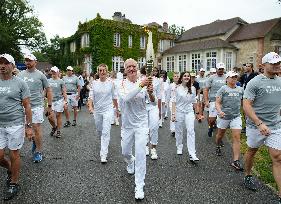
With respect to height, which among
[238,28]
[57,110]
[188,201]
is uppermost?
[238,28]

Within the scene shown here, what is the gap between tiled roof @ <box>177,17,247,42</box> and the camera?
51.9 metres

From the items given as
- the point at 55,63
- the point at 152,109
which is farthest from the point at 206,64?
the point at 152,109

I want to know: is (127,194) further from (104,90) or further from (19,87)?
(104,90)

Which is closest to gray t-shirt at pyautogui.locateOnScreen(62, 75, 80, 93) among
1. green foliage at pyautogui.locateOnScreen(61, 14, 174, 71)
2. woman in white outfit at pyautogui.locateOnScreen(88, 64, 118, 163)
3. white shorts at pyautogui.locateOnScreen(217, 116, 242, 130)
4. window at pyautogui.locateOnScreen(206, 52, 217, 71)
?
woman in white outfit at pyautogui.locateOnScreen(88, 64, 118, 163)

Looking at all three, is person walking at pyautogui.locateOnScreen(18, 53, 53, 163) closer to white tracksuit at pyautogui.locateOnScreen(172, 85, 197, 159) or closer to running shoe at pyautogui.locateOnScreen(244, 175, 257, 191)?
white tracksuit at pyautogui.locateOnScreen(172, 85, 197, 159)

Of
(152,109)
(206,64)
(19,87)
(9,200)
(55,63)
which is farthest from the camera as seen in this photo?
(55,63)

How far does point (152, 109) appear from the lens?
8.70 meters

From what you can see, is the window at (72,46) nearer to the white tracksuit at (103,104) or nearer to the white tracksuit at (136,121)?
the white tracksuit at (103,104)

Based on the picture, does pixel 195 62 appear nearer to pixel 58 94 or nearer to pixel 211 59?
pixel 211 59

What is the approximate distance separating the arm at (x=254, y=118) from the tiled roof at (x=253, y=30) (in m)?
42.4

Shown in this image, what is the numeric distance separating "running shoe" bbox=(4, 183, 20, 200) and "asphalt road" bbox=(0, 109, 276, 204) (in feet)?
0.32

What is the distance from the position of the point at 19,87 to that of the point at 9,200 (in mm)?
1830

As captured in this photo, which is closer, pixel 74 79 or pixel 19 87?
pixel 19 87

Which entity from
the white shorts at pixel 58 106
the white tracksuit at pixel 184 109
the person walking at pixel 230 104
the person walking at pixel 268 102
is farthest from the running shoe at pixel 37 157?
the person walking at pixel 268 102
